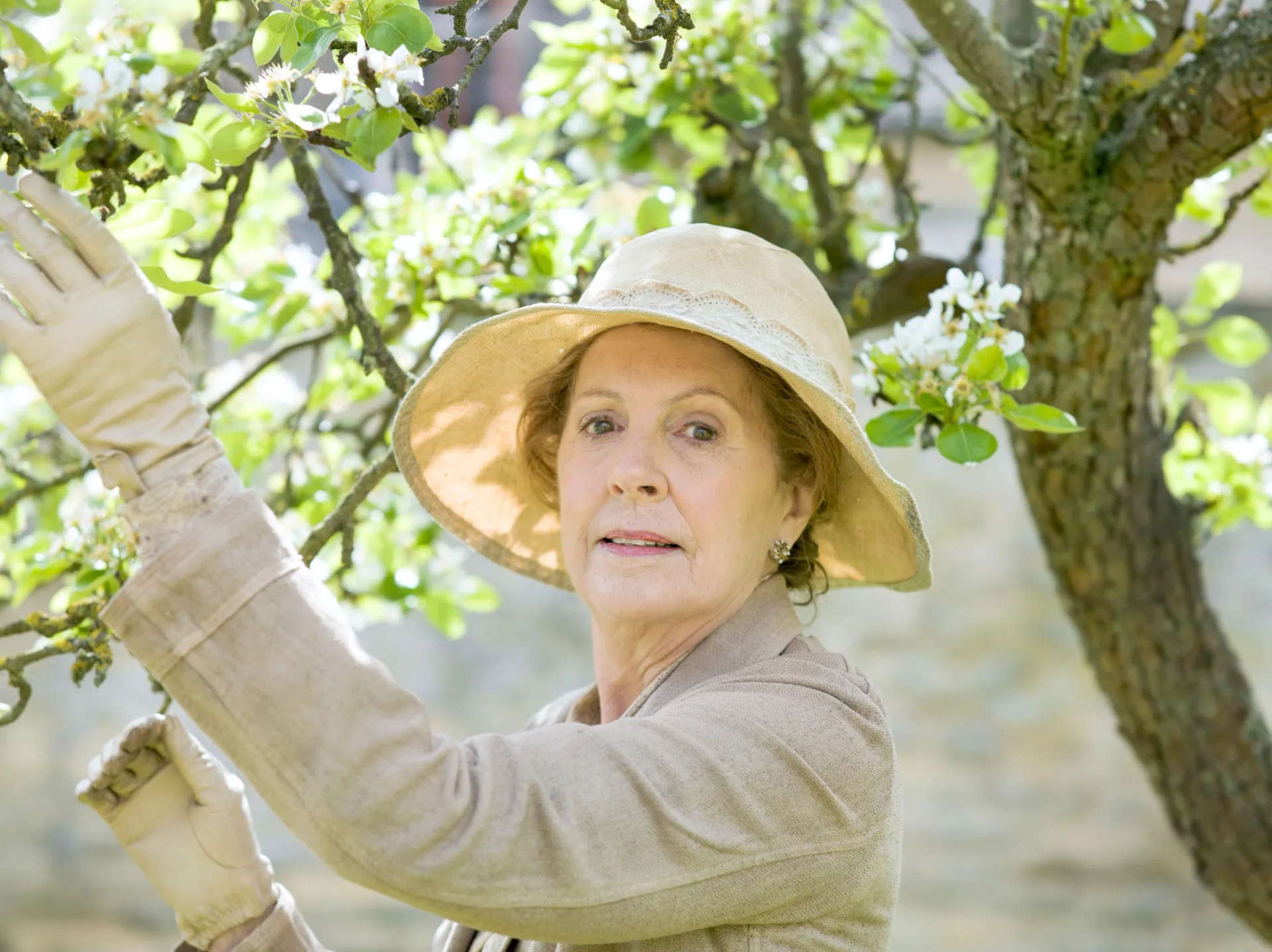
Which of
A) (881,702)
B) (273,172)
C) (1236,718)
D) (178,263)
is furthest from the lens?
(273,172)

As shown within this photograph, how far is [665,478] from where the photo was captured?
1.40 m

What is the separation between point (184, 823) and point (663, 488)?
0.61 metres

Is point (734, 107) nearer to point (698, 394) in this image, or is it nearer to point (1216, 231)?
point (1216, 231)

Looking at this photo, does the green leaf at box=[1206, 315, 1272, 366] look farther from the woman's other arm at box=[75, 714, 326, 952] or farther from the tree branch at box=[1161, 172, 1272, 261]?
the woman's other arm at box=[75, 714, 326, 952]

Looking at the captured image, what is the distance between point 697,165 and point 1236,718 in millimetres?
1589

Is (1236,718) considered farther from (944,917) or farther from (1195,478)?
(944,917)

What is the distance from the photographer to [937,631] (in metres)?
5.11

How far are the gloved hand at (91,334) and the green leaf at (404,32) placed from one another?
33 cm

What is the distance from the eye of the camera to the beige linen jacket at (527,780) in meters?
0.94

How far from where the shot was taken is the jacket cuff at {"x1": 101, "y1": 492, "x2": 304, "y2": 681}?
0.95 meters

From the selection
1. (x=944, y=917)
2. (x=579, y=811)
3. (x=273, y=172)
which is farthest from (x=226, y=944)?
(x=944, y=917)

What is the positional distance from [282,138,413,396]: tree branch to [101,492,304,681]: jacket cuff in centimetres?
72

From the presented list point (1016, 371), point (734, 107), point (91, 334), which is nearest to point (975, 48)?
point (1016, 371)

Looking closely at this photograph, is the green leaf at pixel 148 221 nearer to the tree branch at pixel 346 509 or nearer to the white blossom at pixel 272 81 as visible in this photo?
the white blossom at pixel 272 81
